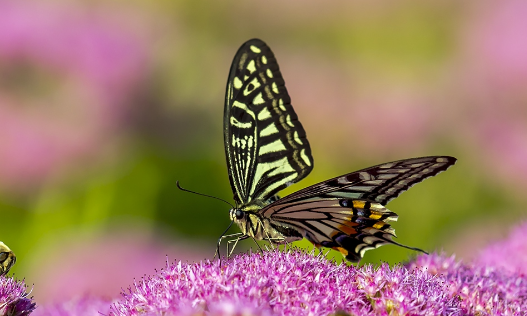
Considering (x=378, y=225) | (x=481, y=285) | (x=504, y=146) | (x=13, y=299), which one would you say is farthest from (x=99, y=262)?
(x=504, y=146)

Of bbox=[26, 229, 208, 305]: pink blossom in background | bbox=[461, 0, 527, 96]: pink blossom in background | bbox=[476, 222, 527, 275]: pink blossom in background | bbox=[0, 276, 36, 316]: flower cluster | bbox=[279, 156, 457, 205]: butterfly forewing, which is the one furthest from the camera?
bbox=[461, 0, 527, 96]: pink blossom in background

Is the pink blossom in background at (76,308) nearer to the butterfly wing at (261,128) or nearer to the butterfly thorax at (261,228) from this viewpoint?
the butterfly thorax at (261,228)

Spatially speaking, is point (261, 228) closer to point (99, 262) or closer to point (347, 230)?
point (347, 230)

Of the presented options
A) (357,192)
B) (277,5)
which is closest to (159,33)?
(277,5)

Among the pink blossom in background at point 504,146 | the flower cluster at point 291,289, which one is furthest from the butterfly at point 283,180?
the pink blossom in background at point 504,146

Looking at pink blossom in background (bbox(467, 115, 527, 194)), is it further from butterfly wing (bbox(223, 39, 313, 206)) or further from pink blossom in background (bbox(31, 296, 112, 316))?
pink blossom in background (bbox(31, 296, 112, 316))

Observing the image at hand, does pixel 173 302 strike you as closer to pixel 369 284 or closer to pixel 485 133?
pixel 369 284

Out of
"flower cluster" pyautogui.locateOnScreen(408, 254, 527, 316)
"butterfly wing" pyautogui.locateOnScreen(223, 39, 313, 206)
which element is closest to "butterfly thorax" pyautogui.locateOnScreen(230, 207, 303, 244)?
"butterfly wing" pyautogui.locateOnScreen(223, 39, 313, 206)
